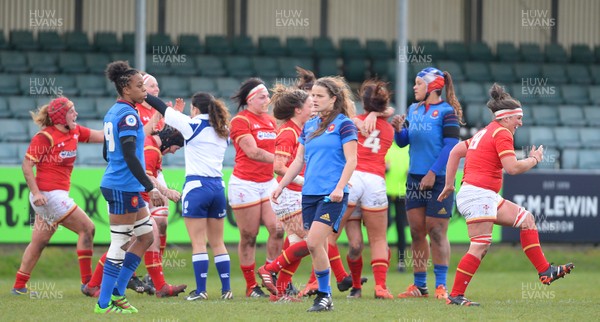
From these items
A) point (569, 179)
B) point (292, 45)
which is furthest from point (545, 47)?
point (569, 179)

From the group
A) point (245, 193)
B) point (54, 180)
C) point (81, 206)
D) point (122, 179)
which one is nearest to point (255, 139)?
point (245, 193)

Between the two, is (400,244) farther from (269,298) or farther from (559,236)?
(269,298)

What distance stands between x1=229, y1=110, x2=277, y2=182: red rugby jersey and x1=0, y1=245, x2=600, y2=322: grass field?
123 centimetres

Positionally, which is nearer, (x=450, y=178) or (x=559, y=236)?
(x=450, y=178)

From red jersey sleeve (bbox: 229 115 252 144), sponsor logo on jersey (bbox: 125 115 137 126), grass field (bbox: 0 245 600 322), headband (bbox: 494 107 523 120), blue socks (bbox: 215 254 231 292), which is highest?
headband (bbox: 494 107 523 120)

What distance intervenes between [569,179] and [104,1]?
10657 millimetres

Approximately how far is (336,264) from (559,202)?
6.28 m

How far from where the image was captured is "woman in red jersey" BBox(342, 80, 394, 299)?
10.9 m

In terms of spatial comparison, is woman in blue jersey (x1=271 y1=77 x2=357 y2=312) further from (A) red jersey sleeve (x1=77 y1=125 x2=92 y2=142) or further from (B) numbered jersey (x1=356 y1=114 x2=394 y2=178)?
(A) red jersey sleeve (x1=77 y1=125 x2=92 y2=142)

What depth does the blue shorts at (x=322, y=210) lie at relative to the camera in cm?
917

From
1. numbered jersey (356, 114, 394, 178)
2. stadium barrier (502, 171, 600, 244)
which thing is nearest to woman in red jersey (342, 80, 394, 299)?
numbered jersey (356, 114, 394, 178)

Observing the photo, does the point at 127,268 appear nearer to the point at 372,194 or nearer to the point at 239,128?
the point at 239,128

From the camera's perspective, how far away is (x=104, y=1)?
22.3 meters

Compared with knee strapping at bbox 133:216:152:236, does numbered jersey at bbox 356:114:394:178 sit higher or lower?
higher
